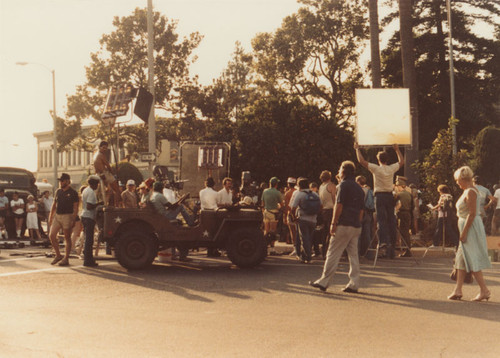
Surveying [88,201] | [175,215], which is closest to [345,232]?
[175,215]

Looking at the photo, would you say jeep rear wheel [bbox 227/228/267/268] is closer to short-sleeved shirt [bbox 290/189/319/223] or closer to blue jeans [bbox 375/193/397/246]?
short-sleeved shirt [bbox 290/189/319/223]

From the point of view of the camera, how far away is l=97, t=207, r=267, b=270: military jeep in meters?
14.1

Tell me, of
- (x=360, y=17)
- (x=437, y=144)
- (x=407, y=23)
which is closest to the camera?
(x=437, y=144)

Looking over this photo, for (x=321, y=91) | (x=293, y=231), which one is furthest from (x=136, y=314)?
(x=321, y=91)

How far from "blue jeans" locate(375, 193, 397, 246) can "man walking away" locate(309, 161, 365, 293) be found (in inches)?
166

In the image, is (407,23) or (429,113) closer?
(407,23)

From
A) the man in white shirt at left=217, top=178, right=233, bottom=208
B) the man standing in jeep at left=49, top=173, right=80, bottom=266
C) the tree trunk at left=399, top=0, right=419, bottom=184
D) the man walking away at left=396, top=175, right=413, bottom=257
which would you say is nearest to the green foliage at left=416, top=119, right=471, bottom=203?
the tree trunk at left=399, top=0, right=419, bottom=184

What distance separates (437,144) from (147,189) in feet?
26.9

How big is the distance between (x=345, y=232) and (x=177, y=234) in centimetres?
427

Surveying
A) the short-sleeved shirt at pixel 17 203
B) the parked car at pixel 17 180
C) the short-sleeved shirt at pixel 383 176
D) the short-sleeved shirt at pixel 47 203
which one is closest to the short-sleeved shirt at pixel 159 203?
the short-sleeved shirt at pixel 383 176

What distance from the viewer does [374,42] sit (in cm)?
2427

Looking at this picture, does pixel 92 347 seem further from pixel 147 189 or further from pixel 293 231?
pixel 293 231

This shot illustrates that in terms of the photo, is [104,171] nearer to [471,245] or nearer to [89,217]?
[89,217]

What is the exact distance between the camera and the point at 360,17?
47344 mm
